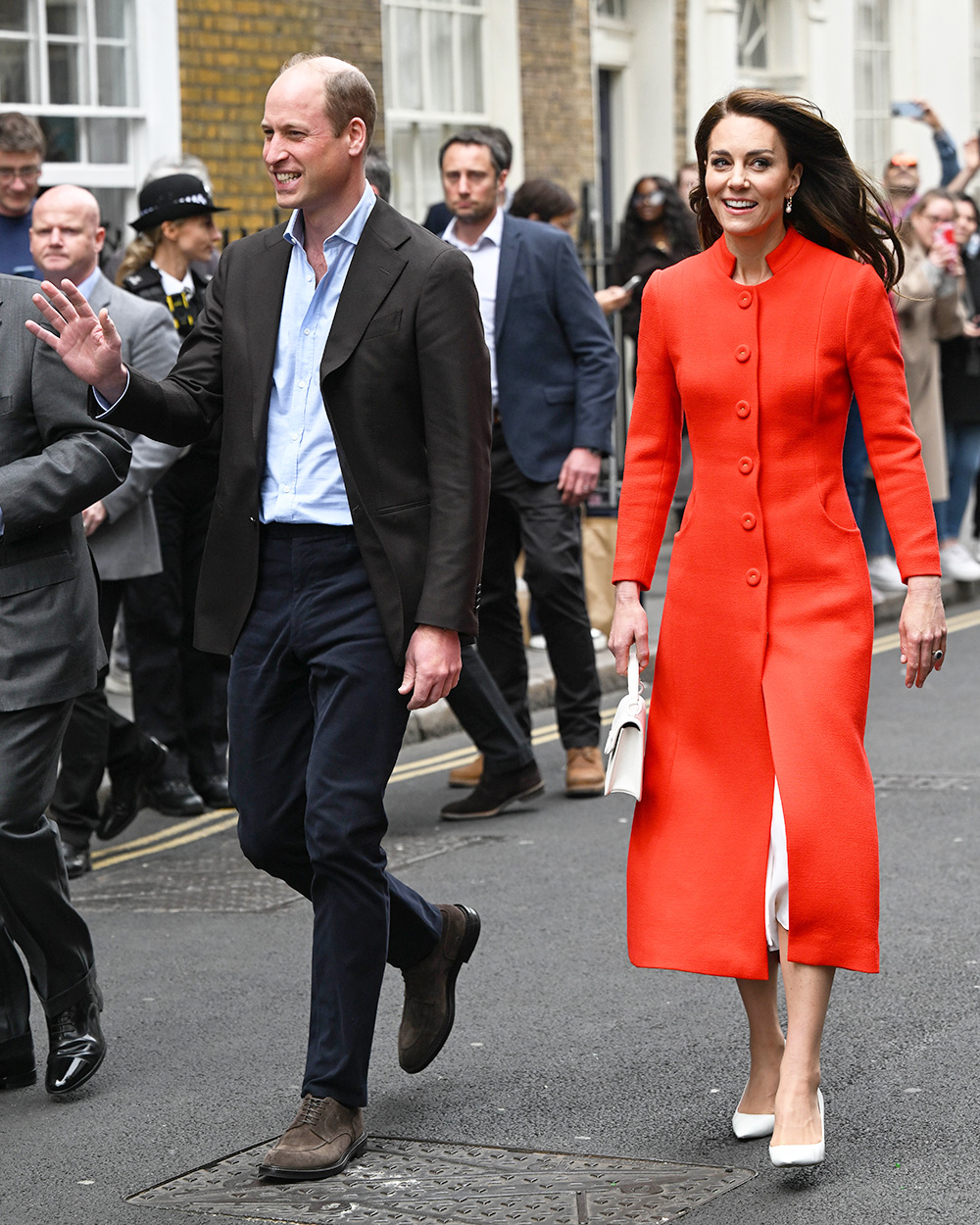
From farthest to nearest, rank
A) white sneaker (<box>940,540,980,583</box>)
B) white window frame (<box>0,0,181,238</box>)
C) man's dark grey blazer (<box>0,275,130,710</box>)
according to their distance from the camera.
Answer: white sneaker (<box>940,540,980,583</box>)
white window frame (<box>0,0,181,238</box>)
man's dark grey blazer (<box>0,275,130,710</box>)

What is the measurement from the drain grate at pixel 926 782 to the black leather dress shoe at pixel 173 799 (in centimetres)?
251

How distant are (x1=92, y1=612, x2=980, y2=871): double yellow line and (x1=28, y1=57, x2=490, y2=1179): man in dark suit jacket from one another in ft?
10.2

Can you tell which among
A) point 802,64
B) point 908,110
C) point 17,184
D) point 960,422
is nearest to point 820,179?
point 17,184

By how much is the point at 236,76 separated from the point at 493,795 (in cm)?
706

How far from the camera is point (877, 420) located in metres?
4.24

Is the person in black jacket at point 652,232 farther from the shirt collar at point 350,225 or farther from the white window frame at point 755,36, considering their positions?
the shirt collar at point 350,225

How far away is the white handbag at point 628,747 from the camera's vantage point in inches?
169

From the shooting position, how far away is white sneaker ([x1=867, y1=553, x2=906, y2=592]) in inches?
505

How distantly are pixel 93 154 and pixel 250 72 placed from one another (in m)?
1.25

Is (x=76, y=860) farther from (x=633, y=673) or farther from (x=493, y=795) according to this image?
(x=633, y=673)

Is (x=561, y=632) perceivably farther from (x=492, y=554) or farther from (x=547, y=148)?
(x=547, y=148)

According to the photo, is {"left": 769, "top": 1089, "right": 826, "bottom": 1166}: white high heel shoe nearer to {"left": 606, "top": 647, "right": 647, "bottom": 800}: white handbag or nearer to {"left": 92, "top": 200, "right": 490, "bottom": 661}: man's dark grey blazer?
{"left": 606, "top": 647, "right": 647, "bottom": 800}: white handbag

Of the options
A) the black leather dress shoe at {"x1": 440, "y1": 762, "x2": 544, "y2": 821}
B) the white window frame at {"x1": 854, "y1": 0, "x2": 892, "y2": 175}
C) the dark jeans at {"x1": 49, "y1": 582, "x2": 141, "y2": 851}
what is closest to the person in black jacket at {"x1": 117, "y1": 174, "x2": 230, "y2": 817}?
the dark jeans at {"x1": 49, "y1": 582, "x2": 141, "y2": 851}

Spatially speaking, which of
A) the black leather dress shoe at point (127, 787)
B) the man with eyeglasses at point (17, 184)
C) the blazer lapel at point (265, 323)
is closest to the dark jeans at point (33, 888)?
the blazer lapel at point (265, 323)
